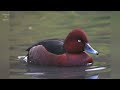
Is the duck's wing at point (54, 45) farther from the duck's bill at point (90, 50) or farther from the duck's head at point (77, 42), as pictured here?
the duck's bill at point (90, 50)

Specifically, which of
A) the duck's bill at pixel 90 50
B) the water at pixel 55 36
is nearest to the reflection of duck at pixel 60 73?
the water at pixel 55 36

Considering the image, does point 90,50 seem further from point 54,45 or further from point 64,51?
point 54,45

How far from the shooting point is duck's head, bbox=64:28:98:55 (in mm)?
3277

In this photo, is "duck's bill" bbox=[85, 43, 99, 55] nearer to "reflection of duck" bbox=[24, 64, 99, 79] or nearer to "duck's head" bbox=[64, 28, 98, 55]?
"duck's head" bbox=[64, 28, 98, 55]

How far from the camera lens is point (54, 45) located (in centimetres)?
332

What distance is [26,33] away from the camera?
10.9 ft

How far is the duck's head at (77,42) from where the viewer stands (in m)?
3.28

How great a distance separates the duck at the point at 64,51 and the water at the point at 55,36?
0.05m

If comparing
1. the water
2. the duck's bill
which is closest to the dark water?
the water
